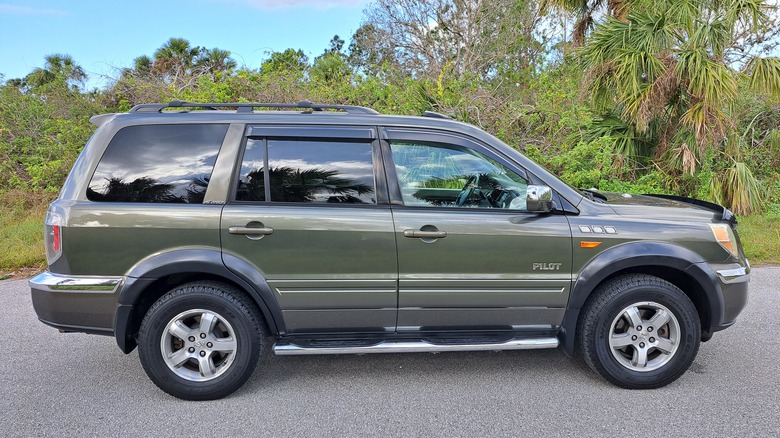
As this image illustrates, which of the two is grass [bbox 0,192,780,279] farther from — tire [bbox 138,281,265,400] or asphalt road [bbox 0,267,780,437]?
tire [bbox 138,281,265,400]

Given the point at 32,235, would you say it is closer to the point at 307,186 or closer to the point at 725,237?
the point at 307,186

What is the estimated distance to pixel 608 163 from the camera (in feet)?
27.3

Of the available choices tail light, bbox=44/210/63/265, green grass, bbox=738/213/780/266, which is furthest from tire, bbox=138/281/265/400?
green grass, bbox=738/213/780/266

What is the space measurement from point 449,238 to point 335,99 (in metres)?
8.17

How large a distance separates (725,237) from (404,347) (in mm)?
2326

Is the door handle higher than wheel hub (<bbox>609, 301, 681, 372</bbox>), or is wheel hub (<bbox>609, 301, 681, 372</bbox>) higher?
the door handle

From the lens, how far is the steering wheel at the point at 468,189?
3602 millimetres

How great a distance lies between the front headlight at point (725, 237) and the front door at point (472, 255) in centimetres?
104

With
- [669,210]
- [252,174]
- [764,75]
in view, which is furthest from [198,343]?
[764,75]

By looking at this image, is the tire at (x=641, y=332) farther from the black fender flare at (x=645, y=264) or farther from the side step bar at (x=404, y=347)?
the side step bar at (x=404, y=347)

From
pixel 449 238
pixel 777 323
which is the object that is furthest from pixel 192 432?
pixel 777 323

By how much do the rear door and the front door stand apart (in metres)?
0.13

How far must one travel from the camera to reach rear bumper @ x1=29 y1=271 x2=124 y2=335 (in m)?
3.22

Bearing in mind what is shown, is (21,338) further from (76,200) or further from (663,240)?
(663,240)
